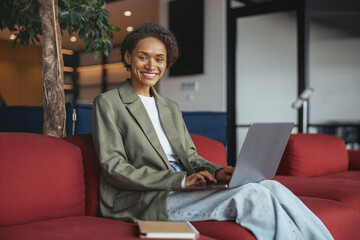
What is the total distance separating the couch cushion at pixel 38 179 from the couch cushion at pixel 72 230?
0.06 meters

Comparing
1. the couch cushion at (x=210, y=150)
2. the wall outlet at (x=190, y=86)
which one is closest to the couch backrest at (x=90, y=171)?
the couch cushion at (x=210, y=150)

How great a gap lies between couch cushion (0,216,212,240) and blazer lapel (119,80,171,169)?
358 mm

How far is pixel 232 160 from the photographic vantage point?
6.46 meters

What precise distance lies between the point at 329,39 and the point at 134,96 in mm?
4573

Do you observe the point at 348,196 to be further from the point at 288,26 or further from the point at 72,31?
the point at 288,26

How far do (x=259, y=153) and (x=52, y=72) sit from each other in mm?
1321

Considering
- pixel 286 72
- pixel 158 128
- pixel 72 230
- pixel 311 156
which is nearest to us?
pixel 72 230

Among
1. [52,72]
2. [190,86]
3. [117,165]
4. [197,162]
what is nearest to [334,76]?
[190,86]

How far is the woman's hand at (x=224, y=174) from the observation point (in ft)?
Answer: 6.13

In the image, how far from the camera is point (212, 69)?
6.60m

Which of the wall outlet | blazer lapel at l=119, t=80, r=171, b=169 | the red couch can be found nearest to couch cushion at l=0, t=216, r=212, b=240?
the red couch

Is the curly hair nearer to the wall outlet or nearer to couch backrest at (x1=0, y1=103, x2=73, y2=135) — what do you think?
couch backrest at (x1=0, y1=103, x2=73, y2=135)

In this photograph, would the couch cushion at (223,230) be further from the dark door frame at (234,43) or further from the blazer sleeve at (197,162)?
the dark door frame at (234,43)

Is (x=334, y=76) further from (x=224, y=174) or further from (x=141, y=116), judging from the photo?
(x=141, y=116)
